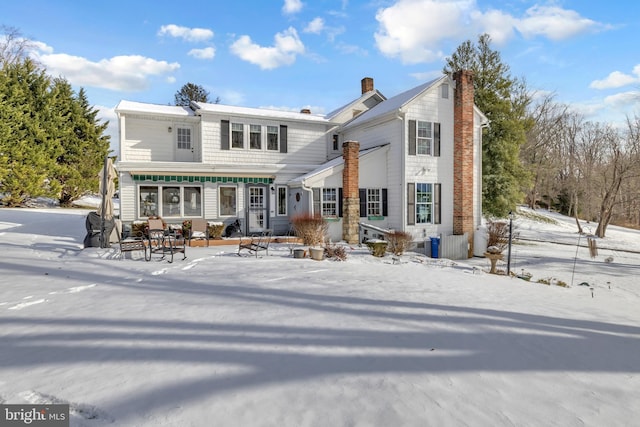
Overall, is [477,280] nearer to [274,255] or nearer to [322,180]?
[274,255]

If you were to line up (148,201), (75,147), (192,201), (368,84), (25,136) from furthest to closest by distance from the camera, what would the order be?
(75,147), (25,136), (368,84), (192,201), (148,201)

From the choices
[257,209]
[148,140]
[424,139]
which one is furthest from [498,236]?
[148,140]

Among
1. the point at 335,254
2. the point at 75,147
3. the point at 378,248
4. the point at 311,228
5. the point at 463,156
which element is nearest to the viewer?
the point at 335,254

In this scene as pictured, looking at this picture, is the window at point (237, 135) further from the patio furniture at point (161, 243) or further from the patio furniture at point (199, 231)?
the patio furniture at point (161, 243)

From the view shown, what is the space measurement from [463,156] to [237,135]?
38.1 feet

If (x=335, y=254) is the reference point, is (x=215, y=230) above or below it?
above

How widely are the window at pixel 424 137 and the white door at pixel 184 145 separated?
11.5m

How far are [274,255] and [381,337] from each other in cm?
782

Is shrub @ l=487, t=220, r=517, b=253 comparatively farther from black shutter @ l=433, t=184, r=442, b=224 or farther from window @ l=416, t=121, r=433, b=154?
window @ l=416, t=121, r=433, b=154

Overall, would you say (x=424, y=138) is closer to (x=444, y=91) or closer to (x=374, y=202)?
(x=444, y=91)

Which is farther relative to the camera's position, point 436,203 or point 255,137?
point 255,137

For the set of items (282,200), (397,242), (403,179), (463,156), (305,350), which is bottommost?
(305,350)

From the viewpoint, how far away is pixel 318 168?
1850 cm

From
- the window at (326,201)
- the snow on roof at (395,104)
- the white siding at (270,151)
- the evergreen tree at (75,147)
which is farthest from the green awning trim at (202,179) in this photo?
the evergreen tree at (75,147)
